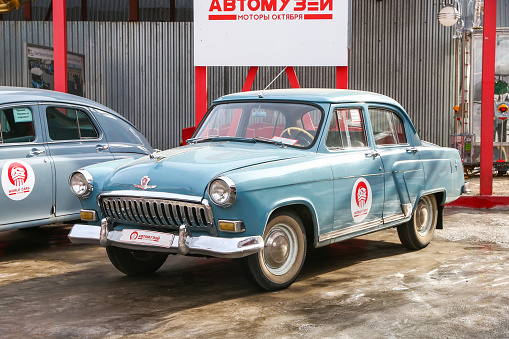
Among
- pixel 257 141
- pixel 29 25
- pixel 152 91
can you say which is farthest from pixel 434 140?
pixel 257 141

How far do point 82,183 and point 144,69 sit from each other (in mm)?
11075

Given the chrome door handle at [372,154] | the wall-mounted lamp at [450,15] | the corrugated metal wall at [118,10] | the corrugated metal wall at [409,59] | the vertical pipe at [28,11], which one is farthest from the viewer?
the vertical pipe at [28,11]

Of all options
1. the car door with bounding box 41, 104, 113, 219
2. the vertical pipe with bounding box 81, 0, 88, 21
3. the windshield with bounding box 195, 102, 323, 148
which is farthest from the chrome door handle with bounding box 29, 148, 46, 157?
the vertical pipe with bounding box 81, 0, 88, 21

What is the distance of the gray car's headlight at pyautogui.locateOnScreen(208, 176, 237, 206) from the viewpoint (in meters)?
4.73

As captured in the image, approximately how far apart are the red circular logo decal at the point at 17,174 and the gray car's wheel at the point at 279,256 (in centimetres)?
279

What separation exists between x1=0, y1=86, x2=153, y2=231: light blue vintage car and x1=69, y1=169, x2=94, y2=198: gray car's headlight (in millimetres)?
1167

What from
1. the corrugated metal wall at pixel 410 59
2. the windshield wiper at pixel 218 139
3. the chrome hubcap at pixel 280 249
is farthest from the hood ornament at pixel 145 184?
the corrugated metal wall at pixel 410 59

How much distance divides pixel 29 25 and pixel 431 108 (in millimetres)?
9672

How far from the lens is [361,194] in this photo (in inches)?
234

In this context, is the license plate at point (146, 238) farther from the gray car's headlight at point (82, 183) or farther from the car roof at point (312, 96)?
the car roof at point (312, 96)

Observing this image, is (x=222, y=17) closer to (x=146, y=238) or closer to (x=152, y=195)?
(x=152, y=195)

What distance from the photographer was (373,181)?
20.1 ft

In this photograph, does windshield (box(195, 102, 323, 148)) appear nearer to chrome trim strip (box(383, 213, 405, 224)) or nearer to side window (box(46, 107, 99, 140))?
chrome trim strip (box(383, 213, 405, 224))

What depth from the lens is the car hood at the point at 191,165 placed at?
4.92 meters
